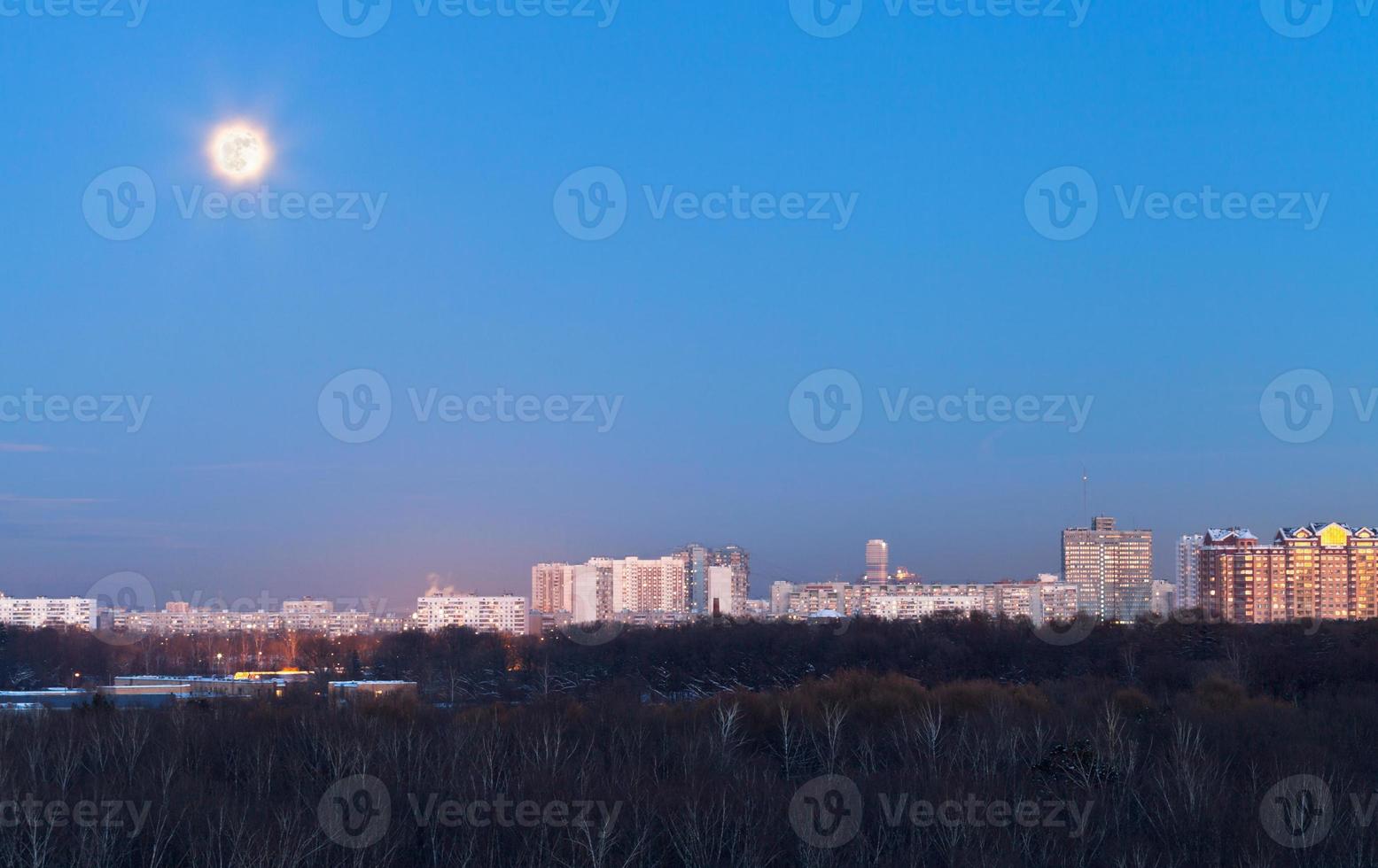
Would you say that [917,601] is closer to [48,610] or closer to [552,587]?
[552,587]

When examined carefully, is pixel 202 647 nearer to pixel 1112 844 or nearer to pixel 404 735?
pixel 404 735

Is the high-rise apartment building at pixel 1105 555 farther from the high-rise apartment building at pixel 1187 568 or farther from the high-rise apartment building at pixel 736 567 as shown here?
the high-rise apartment building at pixel 736 567

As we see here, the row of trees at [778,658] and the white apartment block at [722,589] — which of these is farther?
the white apartment block at [722,589]

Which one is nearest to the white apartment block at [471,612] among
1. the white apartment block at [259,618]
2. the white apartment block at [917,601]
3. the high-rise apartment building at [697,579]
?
the white apartment block at [259,618]

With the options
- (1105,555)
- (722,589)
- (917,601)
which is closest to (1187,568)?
(1105,555)

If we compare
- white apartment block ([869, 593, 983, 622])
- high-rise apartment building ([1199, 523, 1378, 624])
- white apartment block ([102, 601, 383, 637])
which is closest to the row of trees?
high-rise apartment building ([1199, 523, 1378, 624])

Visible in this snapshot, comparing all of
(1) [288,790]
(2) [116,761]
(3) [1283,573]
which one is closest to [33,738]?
(2) [116,761]

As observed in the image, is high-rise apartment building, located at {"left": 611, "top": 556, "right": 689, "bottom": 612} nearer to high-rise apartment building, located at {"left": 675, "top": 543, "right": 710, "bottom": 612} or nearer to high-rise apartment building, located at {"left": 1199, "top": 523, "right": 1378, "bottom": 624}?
high-rise apartment building, located at {"left": 675, "top": 543, "right": 710, "bottom": 612}
